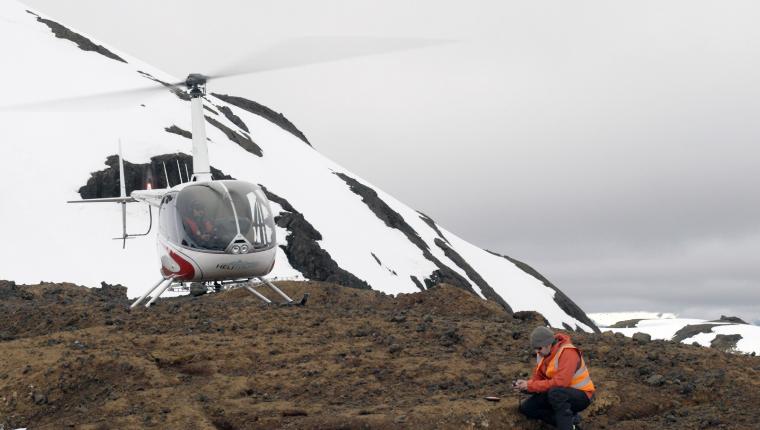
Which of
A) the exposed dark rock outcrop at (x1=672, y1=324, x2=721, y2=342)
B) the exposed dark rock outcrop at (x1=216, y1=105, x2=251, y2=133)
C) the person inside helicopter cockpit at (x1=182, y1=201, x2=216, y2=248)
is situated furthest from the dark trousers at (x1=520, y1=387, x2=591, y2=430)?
the exposed dark rock outcrop at (x1=216, y1=105, x2=251, y2=133)

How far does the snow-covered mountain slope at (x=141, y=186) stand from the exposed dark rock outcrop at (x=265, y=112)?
11.0 meters

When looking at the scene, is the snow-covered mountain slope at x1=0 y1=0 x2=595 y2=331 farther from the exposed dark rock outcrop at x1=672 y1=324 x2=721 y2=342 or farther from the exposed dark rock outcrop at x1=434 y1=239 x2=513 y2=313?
the exposed dark rock outcrop at x1=672 y1=324 x2=721 y2=342

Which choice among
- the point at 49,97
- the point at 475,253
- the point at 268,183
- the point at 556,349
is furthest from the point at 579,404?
the point at 475,253

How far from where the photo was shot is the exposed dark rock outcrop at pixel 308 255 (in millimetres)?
55688

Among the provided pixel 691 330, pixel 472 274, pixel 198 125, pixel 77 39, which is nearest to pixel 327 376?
pixel 198 125

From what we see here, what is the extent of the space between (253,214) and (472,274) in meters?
66.3

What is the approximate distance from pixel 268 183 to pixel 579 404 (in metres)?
59.8

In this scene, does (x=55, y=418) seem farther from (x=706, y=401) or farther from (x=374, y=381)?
(x=706, y=401)

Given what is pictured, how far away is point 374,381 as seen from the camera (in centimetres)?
1180

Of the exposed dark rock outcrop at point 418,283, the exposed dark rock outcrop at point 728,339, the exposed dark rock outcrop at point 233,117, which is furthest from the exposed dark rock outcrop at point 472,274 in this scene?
the exposed dark rock outcrop at point 233,117

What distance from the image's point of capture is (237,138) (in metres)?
75.2

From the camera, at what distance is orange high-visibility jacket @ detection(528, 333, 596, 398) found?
9.78 meters

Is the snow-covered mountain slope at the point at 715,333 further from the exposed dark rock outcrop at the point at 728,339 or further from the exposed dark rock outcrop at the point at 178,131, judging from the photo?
the exposed dark rock outcrop at the point at 178,131

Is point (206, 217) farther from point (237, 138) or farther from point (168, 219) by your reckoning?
point (237, 138)
